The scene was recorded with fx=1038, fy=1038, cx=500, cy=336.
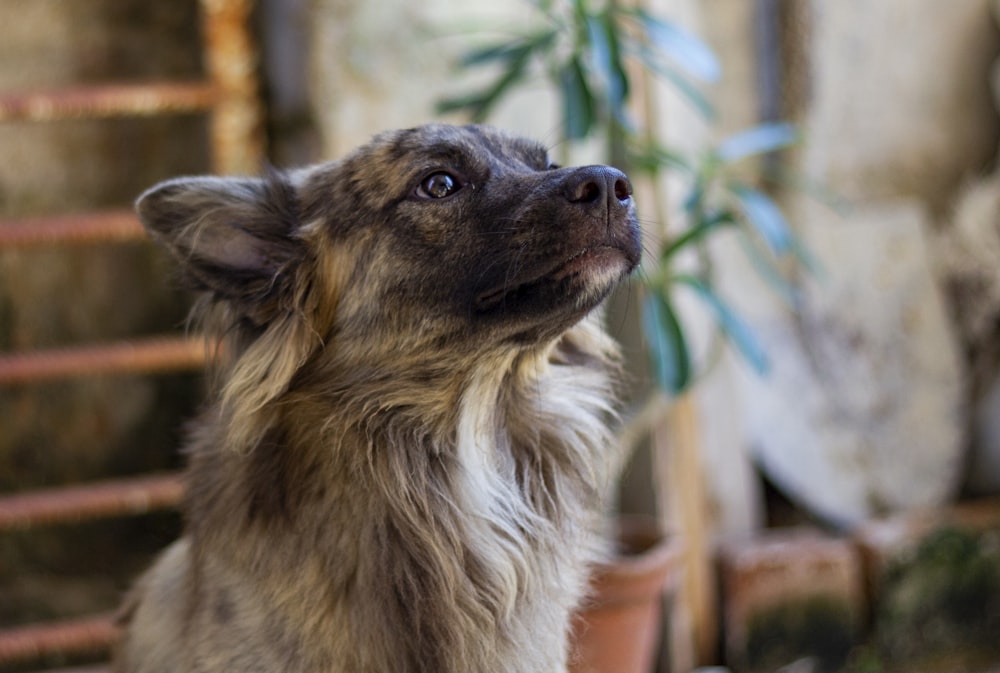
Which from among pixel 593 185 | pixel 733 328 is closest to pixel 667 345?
pixel 733 328

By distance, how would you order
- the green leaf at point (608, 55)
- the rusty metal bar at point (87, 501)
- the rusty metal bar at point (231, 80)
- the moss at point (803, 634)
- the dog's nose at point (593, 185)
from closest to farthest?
1. the dog's nose at point (593, 185)
2. the green leaf at point (608, 55)
3. the rusty metal bar at point (87, 501)
4. the rusty metal bar at point (231, 80)
5. the moss at point (803, 634)

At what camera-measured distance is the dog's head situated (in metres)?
1.62

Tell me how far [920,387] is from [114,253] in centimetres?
279

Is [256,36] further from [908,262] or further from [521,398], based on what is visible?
[908,262]

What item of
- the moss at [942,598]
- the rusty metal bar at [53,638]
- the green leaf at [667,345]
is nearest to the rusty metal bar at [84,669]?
the rusty metal bar at [53,638]

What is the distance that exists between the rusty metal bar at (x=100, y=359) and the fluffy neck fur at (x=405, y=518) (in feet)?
3.23

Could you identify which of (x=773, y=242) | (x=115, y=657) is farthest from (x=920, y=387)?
(x=115, y=657)

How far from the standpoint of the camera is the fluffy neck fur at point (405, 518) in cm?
168

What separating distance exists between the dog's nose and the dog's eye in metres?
0.25

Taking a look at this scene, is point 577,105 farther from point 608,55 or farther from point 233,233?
point 233,233

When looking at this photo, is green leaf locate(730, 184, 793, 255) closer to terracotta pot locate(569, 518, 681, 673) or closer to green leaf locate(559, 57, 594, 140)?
green leaf locate(559, 57, 594, 140)

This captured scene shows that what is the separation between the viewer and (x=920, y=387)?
11.6ft

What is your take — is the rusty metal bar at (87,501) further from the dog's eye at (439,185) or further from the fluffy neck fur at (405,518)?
the dog's eye at (439,185)

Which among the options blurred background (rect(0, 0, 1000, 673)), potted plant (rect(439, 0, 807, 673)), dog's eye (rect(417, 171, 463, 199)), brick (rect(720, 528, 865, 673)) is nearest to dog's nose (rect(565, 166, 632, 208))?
dog's eye (rect(417, 171, 463, 199))
